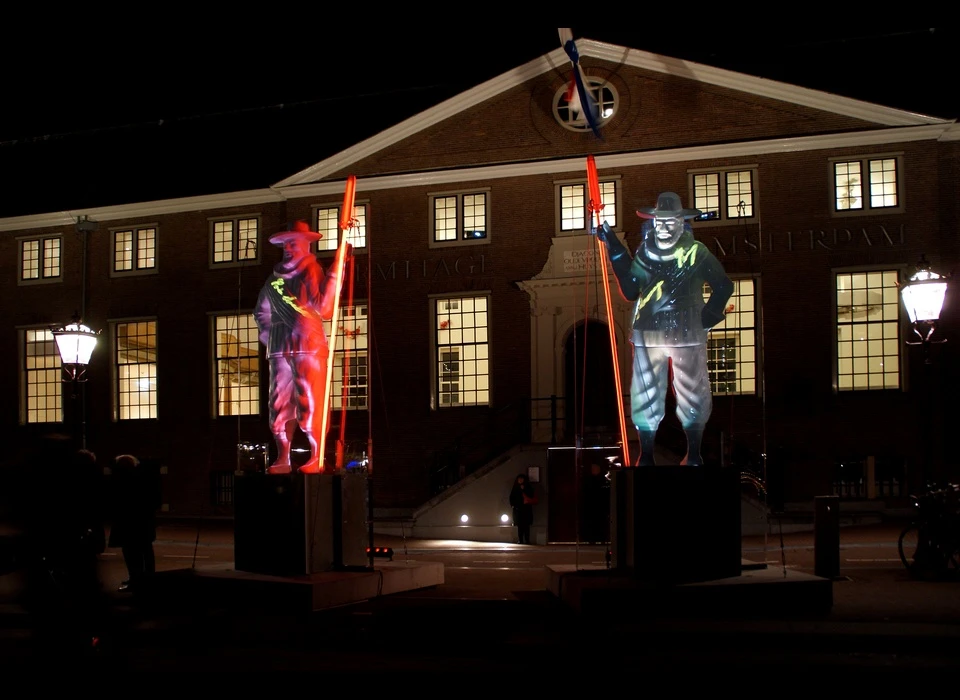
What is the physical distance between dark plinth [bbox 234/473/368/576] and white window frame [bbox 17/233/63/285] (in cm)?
2159

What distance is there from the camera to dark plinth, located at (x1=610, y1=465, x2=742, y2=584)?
33.4ft

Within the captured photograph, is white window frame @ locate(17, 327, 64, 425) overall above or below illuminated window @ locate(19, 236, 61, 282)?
below

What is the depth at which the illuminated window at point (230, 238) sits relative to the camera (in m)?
28.8

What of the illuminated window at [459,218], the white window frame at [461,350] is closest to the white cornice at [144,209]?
the illuminated window at [459,218]

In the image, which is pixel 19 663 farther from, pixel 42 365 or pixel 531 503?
pixel 42 365

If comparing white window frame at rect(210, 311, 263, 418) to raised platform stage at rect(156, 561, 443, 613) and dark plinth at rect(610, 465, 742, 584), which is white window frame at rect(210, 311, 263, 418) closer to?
raised platform stage at rect(156, 561, 443, 613)

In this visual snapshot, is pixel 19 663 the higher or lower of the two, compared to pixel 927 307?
lower

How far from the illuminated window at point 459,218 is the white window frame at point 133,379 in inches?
349

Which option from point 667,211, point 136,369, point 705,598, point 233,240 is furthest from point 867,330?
point 136,369

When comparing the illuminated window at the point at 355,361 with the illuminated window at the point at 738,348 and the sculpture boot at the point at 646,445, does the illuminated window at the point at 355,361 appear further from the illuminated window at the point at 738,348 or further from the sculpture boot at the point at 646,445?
the sculpture boot at the point at 646,445

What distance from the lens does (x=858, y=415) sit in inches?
936

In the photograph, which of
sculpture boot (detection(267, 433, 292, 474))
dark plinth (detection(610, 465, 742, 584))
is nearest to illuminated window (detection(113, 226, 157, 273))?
sculpture boot (detection(267, 433, 292, 474))

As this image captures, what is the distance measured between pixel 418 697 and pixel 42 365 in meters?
26.6

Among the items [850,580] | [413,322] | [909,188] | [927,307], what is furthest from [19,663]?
[909,188]
